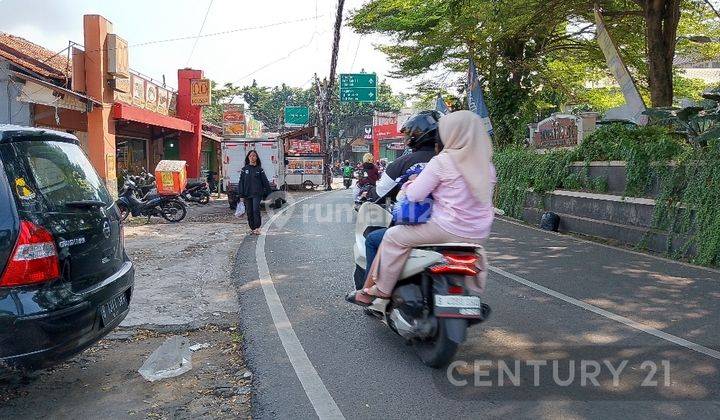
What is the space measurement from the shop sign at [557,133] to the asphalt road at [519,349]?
5.88m

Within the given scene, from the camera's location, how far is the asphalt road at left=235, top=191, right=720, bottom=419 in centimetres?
359

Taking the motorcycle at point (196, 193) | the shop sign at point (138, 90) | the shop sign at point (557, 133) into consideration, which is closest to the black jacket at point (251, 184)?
the shop sign at point (557, 133)

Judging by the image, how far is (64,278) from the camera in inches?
140

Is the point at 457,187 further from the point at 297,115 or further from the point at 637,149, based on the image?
the point at 297,115

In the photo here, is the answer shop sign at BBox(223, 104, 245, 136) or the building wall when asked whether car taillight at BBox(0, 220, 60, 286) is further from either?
shop sign at BBox(223, 104, 245, 136)

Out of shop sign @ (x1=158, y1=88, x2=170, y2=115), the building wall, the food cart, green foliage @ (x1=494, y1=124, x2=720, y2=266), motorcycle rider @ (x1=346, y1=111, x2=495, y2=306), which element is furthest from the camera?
the food cart

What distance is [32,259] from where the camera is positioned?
3.32 meters

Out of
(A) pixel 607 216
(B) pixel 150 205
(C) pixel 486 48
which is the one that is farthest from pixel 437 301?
(C) pixel 486 48

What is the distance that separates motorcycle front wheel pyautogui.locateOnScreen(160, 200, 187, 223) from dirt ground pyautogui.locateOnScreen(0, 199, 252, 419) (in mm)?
7143

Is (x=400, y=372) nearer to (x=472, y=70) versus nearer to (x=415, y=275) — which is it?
(x=415, y=275)

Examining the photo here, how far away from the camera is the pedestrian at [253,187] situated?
1170 cm

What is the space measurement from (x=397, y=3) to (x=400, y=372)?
18021 mm

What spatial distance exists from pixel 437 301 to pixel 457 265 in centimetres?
28
